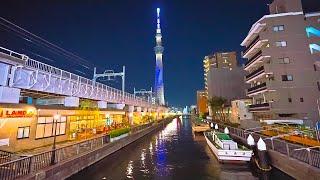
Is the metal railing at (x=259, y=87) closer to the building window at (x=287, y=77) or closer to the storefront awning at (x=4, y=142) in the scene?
the building window at (x=287, y=77)

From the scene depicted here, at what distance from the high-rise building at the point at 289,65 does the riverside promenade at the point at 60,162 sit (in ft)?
A: 103

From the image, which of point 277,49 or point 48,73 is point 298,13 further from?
point 48,73

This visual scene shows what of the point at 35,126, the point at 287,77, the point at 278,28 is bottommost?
the point at 35,126

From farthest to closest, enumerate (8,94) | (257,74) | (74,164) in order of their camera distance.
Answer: (257,74), (74,164), (8,94)

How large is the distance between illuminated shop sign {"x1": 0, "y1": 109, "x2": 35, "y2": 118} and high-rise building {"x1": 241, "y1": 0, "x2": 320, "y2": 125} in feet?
125

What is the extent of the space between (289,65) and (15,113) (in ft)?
143

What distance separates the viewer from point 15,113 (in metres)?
19.2

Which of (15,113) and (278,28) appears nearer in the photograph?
(15,113)

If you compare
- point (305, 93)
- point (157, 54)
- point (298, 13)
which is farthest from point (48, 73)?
point (157, 54)

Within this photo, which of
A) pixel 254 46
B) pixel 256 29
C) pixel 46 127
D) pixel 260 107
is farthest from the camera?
pixel 254 46

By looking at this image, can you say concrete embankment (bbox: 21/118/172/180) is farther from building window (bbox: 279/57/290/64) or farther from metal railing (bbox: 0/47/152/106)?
building window (bbox: 279/57/290/64)

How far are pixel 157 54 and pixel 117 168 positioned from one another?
494 feet

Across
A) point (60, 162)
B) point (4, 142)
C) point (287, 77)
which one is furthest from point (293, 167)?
point (287, 77)

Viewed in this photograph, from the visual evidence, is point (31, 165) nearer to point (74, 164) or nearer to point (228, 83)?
point (74, 164)
